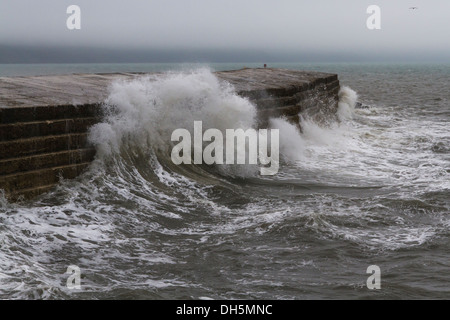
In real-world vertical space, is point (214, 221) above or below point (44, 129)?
below

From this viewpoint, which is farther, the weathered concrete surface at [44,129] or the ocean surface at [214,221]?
the weathered concrete surface at [44,129]

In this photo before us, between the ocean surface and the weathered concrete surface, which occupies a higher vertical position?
the weathered concrete surface

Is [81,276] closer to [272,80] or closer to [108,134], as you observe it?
[108,134]

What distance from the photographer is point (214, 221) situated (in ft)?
20.4

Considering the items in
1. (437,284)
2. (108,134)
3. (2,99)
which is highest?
(2,99)

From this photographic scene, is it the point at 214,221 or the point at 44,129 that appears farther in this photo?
the point at 44,129

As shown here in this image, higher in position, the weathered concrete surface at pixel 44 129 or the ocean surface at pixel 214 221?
the weathered concrete surface at pixel 44 129

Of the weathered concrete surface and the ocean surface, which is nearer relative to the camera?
→ the ocean surface

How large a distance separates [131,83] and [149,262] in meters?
4.02

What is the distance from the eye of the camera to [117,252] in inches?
205

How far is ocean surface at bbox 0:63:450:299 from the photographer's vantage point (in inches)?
178

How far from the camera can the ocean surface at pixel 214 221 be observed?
4.53 m
